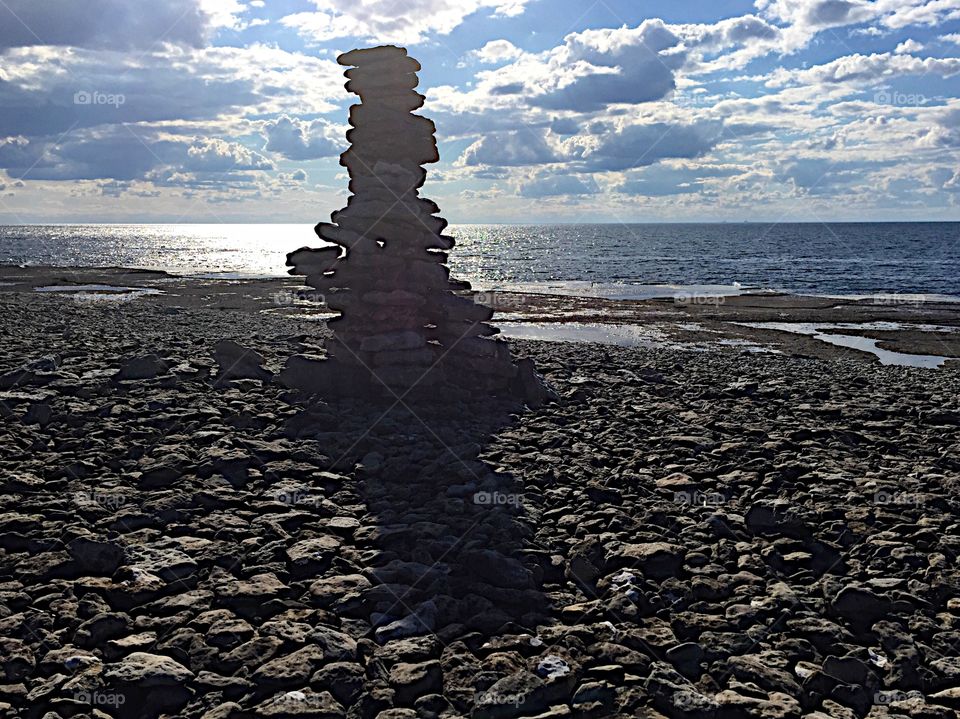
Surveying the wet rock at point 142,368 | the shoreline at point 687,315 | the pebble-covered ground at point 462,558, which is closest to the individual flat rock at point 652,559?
the pebble-covered ground at point 462,558

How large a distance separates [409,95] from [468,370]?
750cm

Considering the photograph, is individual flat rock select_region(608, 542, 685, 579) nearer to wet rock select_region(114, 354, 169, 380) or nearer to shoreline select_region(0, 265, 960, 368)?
wet rock select_region(114, 354, 169, 380)

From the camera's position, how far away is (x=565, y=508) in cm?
1200

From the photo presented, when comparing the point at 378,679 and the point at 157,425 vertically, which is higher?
the point at 157,425

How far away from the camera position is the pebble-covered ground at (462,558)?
719cm

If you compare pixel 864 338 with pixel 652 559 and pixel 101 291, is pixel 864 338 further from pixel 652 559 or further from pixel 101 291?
pixel 101 291

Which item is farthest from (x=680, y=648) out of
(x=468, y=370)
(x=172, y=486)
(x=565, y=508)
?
(x=468, y=370)

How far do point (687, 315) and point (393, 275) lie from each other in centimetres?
3345

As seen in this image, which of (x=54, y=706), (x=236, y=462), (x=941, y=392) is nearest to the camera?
(x=54, y=706)

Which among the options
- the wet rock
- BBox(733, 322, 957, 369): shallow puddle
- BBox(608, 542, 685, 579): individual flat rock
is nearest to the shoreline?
BBox(733, 322, 957, 369): shallow puddle

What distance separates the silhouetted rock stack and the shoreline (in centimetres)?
1746

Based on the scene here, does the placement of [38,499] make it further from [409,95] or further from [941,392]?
[941,392]

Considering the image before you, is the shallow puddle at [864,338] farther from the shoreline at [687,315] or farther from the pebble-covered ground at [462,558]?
the pebble-covered ground at [462,558]

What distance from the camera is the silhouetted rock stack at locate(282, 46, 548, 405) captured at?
19234 mm
